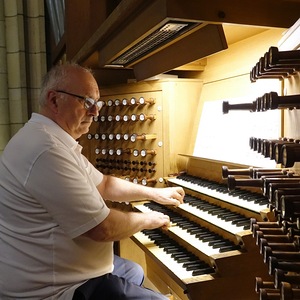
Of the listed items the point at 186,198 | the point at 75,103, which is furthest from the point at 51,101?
the point at 186,198

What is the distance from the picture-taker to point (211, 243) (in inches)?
73.8

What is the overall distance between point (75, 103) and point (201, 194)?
104 cm

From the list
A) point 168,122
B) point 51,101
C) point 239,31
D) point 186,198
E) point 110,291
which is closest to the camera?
point 110,291

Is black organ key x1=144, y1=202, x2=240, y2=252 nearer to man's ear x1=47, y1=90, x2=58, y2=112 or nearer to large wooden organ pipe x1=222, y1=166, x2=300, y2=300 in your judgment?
large wooden organ pipe x1=222, y1=166, x2=300, y2=300

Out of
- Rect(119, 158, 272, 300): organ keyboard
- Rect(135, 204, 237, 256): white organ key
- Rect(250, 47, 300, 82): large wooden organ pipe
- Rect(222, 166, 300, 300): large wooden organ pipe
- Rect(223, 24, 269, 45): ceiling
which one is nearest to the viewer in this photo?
Rect(222, 166, 300, 300): large wooden organ pipe

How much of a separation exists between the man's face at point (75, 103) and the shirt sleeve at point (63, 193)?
0.36 m

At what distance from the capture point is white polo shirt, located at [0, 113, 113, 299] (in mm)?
1440

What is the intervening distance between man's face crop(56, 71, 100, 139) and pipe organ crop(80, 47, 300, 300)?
2.47ft

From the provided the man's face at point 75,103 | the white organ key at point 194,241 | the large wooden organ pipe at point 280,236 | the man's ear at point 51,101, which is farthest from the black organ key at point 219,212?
the man's ear at point 51,101

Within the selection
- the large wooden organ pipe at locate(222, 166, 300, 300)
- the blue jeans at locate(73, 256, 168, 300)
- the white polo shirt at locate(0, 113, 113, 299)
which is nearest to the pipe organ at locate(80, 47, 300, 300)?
the large wooden organ pipe at locate(222, 166, 300, 300)

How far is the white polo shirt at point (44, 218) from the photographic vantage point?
4.73 feet

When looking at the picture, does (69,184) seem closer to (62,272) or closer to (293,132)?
(62,272)

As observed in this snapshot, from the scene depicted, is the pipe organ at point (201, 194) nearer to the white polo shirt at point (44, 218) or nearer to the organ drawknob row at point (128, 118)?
the organ drawknob row at point (128, 118)

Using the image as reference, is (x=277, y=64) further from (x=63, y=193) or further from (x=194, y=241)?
(x=194, y=241)
